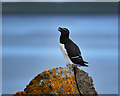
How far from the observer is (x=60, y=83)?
2078 mm

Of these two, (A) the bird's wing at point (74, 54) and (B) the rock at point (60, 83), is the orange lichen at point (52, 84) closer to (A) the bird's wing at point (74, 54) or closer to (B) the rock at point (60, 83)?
(B) the rock at point (60, 83)

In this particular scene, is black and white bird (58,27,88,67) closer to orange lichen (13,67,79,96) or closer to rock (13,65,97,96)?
rock (13,65,97,96)

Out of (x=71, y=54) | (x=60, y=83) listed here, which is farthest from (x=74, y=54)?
(x=60, y=83)

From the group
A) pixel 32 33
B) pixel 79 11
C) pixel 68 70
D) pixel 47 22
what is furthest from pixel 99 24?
pixel 68 70

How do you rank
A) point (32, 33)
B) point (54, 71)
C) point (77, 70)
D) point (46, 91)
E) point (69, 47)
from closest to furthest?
point (46, 91) → point (54, 71) → point (77, 70) → point (69, 47) → point (32, 33)

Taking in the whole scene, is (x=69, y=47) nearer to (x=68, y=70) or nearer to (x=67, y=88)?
(x=68, y=70)

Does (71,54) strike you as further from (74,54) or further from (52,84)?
(52,84)

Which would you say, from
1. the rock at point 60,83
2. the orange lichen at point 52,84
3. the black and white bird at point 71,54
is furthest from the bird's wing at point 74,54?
the orange lichen at point 52,84

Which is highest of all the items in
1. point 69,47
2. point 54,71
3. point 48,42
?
point 48,42

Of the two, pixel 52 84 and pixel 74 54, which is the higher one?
pixel 74 54

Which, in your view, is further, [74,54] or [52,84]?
[74,54]

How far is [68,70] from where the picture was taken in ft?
7.38

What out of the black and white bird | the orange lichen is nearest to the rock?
the orange lichen

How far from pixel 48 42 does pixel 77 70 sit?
1752 mm
